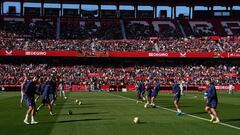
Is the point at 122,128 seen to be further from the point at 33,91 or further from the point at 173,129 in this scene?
the point at 33,91

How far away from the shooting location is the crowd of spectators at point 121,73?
257 ft

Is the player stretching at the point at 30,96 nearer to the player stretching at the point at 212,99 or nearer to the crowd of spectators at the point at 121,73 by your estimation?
the player stretching at the point at 212,99

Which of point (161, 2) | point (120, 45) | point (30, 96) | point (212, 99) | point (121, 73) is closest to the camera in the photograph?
point (30, 96)

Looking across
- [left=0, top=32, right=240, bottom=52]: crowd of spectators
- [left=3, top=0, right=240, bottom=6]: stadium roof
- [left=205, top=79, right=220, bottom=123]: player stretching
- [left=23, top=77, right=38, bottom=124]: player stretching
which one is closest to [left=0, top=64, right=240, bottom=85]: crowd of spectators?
[left=0, top=32, right=240, bottom=52]: crowd of spectators

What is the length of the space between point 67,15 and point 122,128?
80674mm

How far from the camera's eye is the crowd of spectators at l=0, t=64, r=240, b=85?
78.2 meters

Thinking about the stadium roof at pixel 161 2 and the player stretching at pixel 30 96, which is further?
the stadium roof at pixel 161 2

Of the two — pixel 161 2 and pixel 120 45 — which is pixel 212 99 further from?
pixel 161 2

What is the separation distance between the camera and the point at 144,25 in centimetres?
9706

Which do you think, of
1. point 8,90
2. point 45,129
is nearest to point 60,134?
point 45,129

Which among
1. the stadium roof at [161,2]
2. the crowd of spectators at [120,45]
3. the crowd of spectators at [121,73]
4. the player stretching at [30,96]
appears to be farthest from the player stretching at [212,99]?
the stadium roof at [161,2]

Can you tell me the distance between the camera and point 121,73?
8244 centimetres

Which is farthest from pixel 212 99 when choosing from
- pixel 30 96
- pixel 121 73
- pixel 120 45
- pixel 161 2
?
pixel 161 2

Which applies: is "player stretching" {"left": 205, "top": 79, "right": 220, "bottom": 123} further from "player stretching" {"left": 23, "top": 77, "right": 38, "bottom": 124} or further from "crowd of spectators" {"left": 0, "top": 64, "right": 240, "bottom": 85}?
"crowd of spectators" {"left": 0, "top": 64, "right": 240, "bottom": 85}
